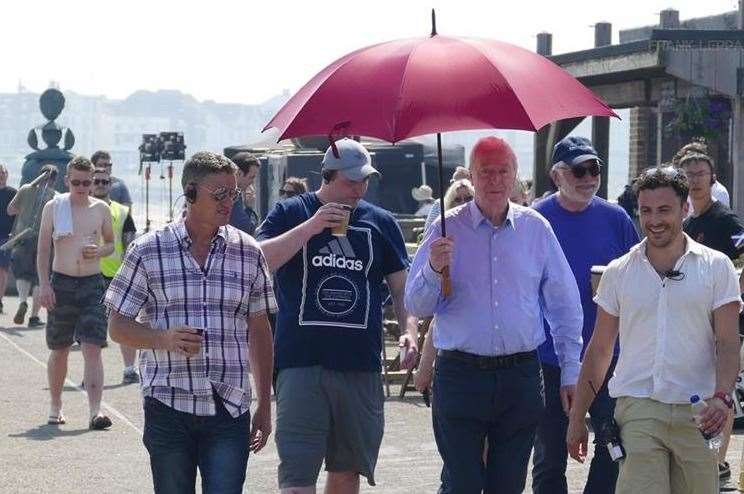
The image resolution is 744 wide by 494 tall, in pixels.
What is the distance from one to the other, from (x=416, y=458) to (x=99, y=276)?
3014 mm

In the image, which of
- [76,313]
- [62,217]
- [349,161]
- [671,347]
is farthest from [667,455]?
[62,217]

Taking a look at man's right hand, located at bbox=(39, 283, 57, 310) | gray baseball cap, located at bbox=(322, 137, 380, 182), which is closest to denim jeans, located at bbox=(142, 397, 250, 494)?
gray baseball cap, located at bbox=(322, 137, 380, 182)

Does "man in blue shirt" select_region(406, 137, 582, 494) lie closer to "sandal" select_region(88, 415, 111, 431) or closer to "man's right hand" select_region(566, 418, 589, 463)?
"man's right hand" select_region(566, 418, 589, 463)

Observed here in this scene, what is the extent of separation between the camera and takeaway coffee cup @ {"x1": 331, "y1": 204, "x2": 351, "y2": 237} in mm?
6996

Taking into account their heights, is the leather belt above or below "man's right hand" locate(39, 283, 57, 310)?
above

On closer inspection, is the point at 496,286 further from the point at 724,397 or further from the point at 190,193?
the point at 190,193

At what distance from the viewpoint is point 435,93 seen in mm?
6586

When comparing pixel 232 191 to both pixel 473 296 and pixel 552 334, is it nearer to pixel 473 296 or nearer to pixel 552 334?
pixel 473 296

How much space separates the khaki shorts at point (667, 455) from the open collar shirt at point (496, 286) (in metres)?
0.73

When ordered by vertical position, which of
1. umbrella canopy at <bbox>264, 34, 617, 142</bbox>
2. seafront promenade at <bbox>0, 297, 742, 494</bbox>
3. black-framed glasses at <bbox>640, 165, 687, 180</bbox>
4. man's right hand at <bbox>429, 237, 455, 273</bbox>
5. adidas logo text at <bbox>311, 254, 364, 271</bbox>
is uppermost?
umbrella canopy at <bbox>264, 34, 617, 142</bbox>

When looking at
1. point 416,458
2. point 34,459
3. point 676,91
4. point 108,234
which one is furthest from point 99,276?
point 676,91

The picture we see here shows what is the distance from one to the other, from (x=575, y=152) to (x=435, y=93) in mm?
1348

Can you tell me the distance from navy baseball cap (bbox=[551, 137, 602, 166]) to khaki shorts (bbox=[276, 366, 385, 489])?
133 cm

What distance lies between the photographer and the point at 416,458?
10516 millimetres
